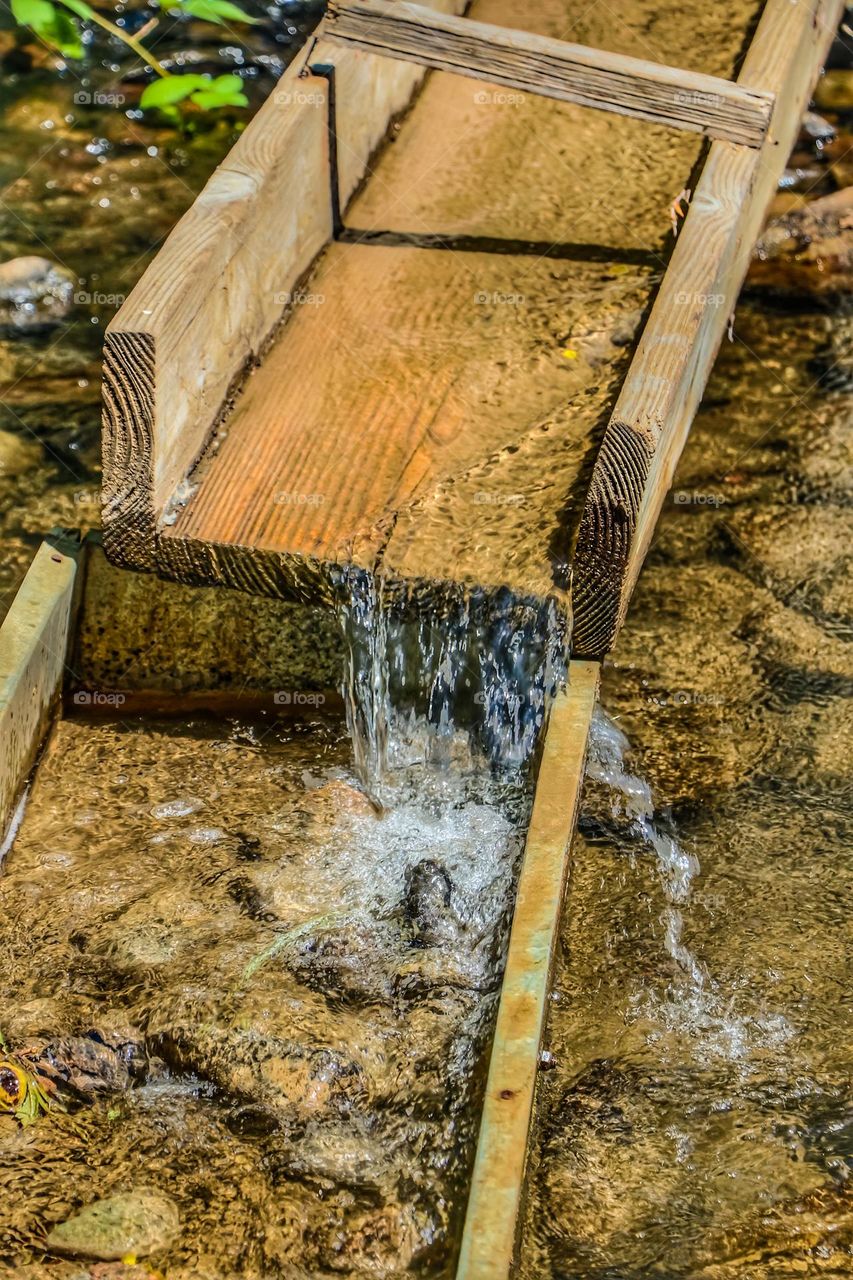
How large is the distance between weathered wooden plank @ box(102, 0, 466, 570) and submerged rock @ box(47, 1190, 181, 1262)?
1.51 metres

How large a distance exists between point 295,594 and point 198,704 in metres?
0.58

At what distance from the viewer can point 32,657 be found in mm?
3680

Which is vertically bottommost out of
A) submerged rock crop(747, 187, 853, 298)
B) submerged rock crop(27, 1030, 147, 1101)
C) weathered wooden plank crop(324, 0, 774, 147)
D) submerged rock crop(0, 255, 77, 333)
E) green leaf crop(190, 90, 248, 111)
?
submerged rock crop(27, 1030, 147, 1101)

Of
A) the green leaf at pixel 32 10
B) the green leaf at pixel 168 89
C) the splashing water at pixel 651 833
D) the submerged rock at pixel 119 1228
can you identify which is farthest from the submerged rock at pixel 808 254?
the submerged rock at pixel 119 1228

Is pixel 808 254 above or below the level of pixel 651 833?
above

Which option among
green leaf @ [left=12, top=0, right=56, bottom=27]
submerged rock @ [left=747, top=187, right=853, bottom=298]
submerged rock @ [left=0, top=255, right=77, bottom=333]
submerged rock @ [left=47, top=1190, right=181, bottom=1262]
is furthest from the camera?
submerged rock @ [left=747, top=187, right=853, bottom=298]

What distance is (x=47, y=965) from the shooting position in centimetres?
331

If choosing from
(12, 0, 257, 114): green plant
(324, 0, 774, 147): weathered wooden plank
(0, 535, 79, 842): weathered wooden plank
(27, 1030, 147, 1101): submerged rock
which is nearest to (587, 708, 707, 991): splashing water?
(27, 1030, 147, 1101): submerged rock

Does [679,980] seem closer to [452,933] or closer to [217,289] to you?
[452,933]

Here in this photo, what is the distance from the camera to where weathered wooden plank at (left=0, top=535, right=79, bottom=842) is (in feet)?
11.7

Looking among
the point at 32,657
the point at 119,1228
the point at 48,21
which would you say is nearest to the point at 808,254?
the point at 48,21

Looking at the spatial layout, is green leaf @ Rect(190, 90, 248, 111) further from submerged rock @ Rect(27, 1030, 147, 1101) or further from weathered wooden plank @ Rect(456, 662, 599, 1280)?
submerged rock @ Rect(27, 1030, 147, 1101)

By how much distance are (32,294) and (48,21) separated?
1.50m

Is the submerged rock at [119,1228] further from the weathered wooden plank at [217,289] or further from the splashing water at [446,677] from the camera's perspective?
the weathered wooden plank at [217,289]
